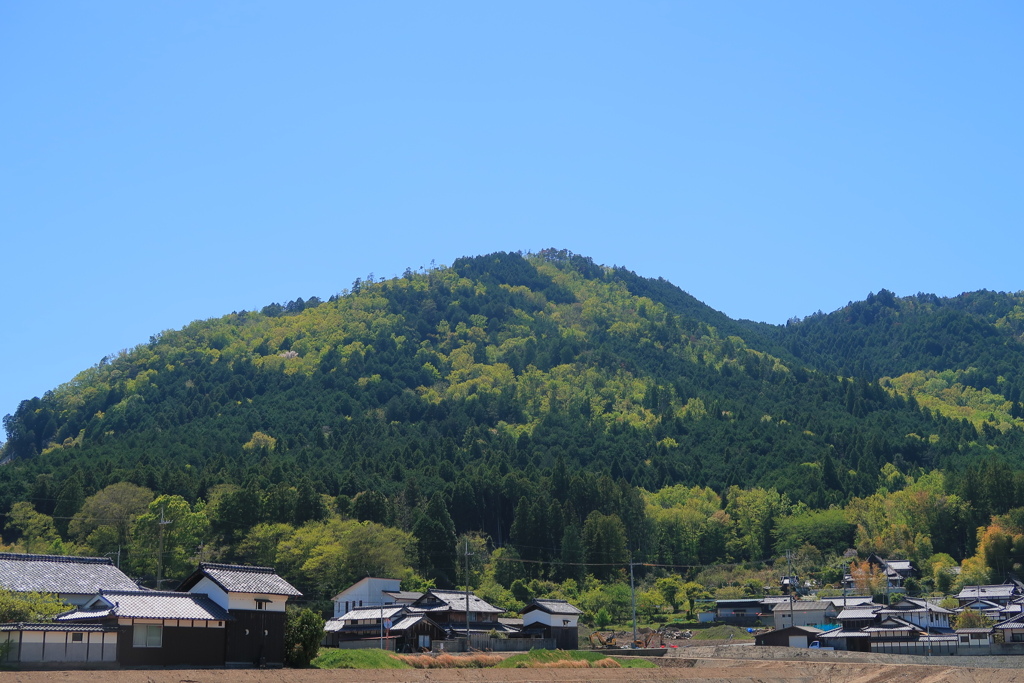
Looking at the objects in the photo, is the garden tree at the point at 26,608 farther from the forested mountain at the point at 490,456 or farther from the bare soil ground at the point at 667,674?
the forested mountain at the point at 490,456

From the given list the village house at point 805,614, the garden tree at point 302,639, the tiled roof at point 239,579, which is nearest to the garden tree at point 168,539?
the tiled roof at point 239,579

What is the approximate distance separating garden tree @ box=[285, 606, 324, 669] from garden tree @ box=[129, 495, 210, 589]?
39933mm

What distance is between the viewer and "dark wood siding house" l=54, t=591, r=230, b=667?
144 feet

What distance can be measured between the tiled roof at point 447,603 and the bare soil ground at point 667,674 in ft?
51.0

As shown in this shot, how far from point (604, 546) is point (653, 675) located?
54031 mm

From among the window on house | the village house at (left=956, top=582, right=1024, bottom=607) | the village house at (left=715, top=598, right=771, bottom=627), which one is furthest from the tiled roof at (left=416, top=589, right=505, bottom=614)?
the village house at (left=956, top=582, right=1024, bottom=607)

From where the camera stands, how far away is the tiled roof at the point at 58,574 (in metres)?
51.8

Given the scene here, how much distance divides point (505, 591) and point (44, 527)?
4248 cm

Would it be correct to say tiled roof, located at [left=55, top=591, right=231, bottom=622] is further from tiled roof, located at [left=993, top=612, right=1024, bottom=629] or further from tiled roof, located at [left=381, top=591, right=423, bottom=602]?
tiled roof, located at [left=993, top=612, right=1024, bottom=629]

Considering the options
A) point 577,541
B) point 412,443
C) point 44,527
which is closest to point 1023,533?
point 577,541

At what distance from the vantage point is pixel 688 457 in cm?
16725

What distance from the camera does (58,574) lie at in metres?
A: 54.2

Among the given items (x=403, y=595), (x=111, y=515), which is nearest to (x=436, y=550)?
(x=403, y=595)

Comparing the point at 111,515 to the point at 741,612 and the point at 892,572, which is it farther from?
the point at 892,572
